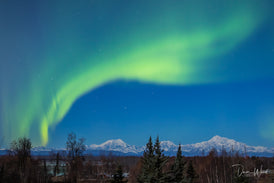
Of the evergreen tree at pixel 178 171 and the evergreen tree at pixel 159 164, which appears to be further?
the evergreen tree at pixel 178 171

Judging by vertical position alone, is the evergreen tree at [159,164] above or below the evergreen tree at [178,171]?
above

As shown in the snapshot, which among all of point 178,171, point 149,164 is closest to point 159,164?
point 149,164

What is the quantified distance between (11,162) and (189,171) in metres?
62.2

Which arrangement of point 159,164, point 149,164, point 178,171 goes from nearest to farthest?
1. point 159,164
2. point 149,164
3. point 178,171

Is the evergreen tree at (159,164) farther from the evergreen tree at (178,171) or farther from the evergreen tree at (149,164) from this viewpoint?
the evergreen tree at (178,171)

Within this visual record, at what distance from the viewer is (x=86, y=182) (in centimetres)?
11081

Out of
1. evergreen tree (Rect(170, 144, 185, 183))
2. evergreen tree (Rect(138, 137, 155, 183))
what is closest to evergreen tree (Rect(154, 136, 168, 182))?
evergreen tree (Rect(138, 137, 155, 183))

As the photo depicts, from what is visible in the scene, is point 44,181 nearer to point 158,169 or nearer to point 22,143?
point 22,143

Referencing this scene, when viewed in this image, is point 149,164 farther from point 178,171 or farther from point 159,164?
point 178,171

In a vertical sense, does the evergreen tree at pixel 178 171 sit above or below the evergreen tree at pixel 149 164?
below

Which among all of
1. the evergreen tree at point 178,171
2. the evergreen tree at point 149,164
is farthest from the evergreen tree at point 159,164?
the evergreen tree at point 178,171

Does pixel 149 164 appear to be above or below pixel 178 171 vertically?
above

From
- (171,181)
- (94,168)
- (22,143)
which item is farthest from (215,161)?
(171,181)

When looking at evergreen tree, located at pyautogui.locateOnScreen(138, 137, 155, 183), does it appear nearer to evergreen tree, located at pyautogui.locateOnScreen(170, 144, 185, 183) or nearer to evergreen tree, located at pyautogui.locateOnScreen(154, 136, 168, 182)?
evergreen tree, located at pyautogui.locateOnScreen(154, 136, 168, 182)
